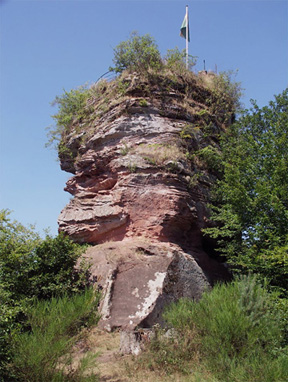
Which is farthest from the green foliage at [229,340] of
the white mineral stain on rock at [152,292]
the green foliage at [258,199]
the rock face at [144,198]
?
the green foliage at [258,199]

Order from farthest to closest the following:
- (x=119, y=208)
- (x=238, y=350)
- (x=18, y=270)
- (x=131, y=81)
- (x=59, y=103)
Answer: (x=59, y=103) → (x=131, y=81) → (x=119, y=208) → (x=18, y=270) → (x=238, y=350)

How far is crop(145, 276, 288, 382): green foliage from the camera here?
5.76 metres

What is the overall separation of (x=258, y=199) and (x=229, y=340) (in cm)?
538

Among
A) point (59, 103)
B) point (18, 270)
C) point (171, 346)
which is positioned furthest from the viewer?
point (59, 103)

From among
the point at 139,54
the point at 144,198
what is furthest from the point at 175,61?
the point at 144,198

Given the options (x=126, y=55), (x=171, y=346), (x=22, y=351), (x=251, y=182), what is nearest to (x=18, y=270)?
(x=22, y=351)

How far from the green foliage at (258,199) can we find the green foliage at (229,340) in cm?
264

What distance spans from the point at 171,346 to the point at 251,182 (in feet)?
21.6

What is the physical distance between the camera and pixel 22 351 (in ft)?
19.1

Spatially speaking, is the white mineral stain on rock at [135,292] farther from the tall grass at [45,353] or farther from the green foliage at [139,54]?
the green foliage at [139,54]

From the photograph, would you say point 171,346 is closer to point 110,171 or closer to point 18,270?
point 18,270

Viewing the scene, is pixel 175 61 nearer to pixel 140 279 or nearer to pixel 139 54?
pixel 139 54

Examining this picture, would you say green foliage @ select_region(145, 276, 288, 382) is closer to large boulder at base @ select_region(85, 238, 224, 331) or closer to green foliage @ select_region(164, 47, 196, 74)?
large boulder at base @ select_region(85, 238, 224, 331)

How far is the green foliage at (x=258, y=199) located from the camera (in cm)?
1004
